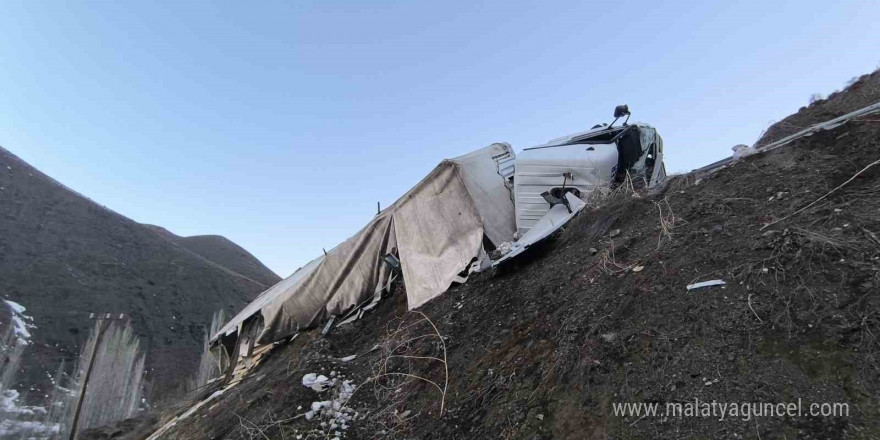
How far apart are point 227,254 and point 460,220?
61361mm

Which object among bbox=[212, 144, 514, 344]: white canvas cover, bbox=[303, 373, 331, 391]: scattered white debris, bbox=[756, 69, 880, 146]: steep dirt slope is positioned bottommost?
bbox=[303, 373, 331, 391]: scattered white debris

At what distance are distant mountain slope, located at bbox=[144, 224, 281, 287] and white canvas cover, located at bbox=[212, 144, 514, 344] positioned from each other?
47736 millimetres

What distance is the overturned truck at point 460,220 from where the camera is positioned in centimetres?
538

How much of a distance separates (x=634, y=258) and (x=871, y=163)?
5.51 ft

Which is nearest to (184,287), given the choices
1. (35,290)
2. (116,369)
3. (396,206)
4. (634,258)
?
(35,290)

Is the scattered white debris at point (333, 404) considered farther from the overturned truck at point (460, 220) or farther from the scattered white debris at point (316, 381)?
the overturned truck at point (460, 220)

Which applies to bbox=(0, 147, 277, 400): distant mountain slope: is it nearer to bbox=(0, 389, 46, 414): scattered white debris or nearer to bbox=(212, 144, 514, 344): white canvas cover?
bbox=(0, 389, 46, 414): scattered white debris

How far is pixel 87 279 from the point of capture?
96.2 ft

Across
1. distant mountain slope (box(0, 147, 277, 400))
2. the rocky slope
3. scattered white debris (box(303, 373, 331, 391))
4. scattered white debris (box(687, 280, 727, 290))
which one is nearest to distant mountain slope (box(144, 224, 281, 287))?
distant mountain slope (box(0, 147, 277, 400))

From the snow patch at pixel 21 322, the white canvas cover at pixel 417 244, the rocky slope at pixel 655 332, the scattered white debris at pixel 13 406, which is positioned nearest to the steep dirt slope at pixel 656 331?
the rocky slope at pixel 655 332

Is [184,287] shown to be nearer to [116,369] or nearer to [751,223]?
[116,369]

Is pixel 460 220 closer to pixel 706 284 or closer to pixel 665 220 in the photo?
pixel 665 220

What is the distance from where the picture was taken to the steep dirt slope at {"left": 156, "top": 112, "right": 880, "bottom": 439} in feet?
6.39

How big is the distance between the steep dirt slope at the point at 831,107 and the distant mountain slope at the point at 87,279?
29.0 metres
